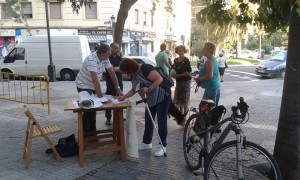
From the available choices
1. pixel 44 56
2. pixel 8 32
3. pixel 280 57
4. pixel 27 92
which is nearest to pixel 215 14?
pixel 27 92

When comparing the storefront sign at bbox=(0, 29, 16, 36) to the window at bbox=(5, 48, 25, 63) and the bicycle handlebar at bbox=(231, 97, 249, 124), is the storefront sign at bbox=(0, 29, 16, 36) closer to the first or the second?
the window at bbox=(5, 48, 25, 63)

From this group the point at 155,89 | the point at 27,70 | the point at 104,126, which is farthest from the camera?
the point at 27,70

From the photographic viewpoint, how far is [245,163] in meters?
3.57

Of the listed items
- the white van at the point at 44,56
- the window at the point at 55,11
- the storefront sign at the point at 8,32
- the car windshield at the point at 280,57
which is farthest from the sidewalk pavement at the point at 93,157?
the window at the point at 55,11

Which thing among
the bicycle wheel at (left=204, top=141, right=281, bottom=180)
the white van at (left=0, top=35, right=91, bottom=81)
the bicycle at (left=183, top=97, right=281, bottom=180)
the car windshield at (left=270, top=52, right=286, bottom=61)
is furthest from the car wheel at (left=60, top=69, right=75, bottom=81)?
the bicycle wheel at (left=204, top=141, right=281, bottom=180)

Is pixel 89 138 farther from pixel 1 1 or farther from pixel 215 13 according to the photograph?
pixel 1 1

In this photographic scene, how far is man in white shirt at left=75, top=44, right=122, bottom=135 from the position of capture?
523 centimetres

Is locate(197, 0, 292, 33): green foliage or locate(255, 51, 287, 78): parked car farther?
locate(255, 51, 287, 78): parked car

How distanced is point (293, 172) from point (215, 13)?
7.31 feet

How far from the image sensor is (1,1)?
28.0 meters

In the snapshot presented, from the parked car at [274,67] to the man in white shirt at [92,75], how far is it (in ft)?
52.9

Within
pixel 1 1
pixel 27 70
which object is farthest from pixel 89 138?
pixel 1 1

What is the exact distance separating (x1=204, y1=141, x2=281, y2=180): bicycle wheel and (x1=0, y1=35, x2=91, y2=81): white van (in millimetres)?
14872

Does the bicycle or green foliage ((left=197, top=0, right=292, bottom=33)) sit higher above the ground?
green foliage ((left=197, top=0, right=292, bottom=33))
